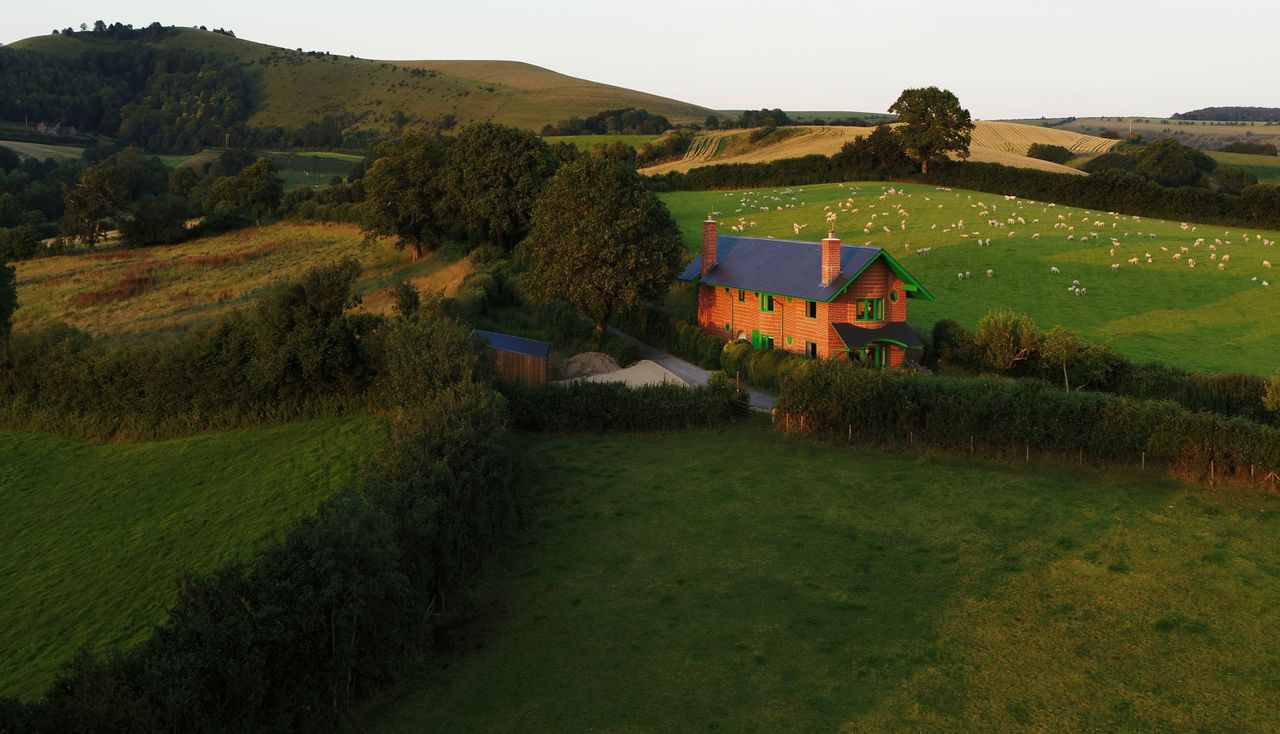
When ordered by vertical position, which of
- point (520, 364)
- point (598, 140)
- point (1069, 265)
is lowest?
point (520, 364)

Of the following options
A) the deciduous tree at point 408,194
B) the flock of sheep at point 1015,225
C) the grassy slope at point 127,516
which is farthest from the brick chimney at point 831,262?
the deciduous tree at point 408,194

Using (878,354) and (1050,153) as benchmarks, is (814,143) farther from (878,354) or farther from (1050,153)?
(878,354)

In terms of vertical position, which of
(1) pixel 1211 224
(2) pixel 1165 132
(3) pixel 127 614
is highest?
(2) pixel 1165 132

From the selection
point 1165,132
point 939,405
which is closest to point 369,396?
point 939,405

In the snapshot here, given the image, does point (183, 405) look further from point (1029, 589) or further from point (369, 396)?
point (1029, 589)

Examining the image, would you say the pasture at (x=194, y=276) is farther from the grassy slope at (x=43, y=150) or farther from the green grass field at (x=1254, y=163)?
the green grass field at (x=1254, y=163)

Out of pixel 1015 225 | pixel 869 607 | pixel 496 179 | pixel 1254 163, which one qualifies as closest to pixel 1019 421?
pixel 869 607
